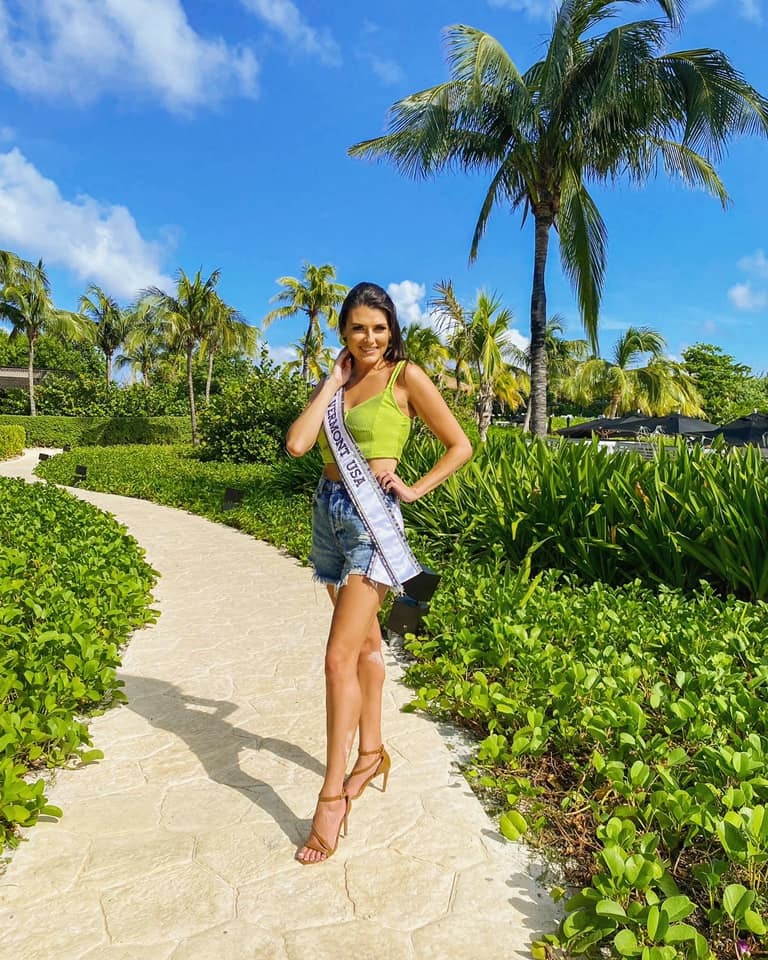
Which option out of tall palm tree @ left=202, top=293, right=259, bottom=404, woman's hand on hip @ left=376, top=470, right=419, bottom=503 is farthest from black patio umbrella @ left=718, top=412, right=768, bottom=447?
tall palm tree @ left=202, top=293, right=259, bottom=404

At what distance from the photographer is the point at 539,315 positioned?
537 inches

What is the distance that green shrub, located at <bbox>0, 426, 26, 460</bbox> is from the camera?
78.5ft

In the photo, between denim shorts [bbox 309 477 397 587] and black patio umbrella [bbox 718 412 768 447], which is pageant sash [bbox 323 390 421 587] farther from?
black patio umbrella [bbox 718 412 768 447]

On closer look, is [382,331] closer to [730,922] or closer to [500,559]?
[730,922]

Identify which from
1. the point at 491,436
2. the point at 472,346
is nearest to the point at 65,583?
the point at 491,436

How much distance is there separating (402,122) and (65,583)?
1214 cm

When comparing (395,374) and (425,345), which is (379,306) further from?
(425,345)

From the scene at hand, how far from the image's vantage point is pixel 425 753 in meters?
2.88

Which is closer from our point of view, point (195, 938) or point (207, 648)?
point (195, 938)

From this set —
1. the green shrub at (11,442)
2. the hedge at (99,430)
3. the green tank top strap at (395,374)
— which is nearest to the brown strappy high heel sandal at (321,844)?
the green tank top strap at (395,374)

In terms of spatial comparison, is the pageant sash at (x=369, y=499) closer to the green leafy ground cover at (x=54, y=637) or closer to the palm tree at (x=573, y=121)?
the green leafy ground cover at (x=54, y=637)

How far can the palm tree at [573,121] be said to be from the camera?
38.4ft

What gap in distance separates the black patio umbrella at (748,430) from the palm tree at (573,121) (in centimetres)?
498

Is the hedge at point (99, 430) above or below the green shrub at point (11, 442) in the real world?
above
